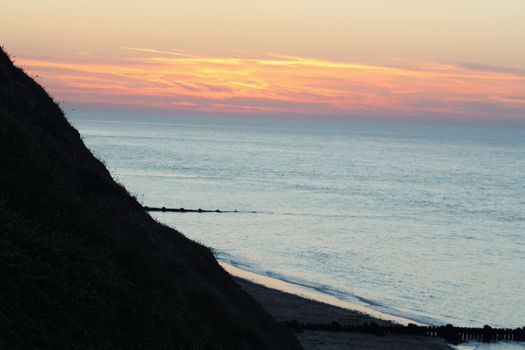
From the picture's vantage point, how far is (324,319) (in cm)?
4638

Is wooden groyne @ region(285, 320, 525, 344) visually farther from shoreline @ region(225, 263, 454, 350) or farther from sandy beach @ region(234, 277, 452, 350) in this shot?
sandy beach @ region(234, 277, 452, 350)

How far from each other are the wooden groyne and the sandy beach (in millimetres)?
503

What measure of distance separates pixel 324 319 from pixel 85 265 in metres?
27.2

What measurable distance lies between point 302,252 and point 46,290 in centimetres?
5888

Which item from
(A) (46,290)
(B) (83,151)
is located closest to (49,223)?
(A) (46,290)

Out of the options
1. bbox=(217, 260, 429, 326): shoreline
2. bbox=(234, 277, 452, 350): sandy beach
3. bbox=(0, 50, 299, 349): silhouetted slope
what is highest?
bbox=(0, 50, 299, 349): silhouetted slope

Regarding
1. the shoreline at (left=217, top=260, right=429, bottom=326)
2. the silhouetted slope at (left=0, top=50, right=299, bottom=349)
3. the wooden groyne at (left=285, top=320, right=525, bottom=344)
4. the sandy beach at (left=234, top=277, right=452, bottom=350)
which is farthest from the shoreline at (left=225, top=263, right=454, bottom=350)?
the silhouetted slope at (left=0, top=50, right=299, bottom=349)

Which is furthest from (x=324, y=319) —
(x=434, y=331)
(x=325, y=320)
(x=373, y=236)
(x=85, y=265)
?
(x=373, y=236)

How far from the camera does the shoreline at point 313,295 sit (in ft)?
Answer: 166

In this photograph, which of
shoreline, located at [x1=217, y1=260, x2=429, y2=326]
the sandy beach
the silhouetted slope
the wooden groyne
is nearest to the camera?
the silhouetted slope

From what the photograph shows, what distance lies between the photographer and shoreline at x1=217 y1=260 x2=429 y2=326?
50.5 m

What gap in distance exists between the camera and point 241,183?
162 meters

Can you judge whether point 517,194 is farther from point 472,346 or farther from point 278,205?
point 472,346

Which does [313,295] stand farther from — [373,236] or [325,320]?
[373,236]
